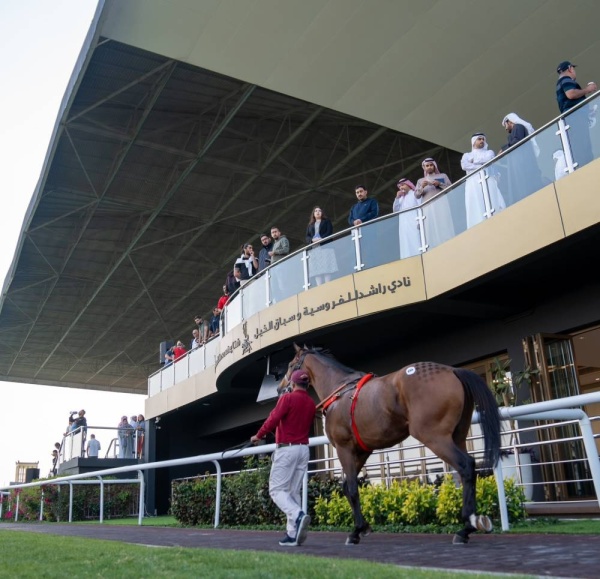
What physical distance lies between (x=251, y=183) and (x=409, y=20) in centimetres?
1081

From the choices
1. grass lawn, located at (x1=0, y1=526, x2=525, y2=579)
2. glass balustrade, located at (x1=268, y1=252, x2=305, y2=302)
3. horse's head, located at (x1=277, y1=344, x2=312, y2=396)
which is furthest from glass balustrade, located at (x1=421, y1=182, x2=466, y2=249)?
grass lawn, located at (x1=0, y1=526, x2=525, y2=579)

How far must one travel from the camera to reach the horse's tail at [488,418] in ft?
19.0

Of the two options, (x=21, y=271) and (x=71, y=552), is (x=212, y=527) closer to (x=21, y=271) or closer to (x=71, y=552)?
(x=71, y=552)

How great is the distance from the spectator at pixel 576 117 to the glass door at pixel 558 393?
3.80 m

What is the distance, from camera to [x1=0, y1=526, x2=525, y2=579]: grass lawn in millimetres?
3783

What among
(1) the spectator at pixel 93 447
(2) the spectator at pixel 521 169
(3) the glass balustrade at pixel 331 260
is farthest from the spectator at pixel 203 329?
(2) the spectator at pixel 521 169

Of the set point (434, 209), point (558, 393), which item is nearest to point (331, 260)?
point (434, 209)

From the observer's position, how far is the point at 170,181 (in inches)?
967

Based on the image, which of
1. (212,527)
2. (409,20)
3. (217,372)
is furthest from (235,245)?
(212,527)

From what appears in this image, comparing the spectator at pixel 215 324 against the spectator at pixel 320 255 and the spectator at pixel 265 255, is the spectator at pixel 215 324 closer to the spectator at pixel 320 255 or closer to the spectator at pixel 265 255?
the spectator at pixel 265 255

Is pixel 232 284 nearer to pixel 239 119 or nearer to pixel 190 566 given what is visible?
pixel 239 119

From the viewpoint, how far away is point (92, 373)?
51375 mm

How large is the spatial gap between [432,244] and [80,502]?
13.5 m

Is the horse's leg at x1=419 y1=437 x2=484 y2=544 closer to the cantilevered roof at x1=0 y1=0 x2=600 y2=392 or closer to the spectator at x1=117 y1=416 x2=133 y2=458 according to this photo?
the cantilevered roof at x1=0 y1=0 x2=600 y2=392
